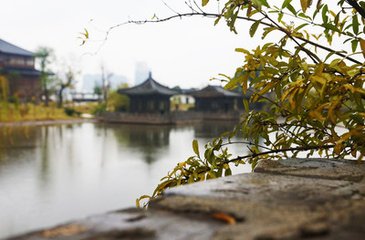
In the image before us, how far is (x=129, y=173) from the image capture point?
40.1 ft

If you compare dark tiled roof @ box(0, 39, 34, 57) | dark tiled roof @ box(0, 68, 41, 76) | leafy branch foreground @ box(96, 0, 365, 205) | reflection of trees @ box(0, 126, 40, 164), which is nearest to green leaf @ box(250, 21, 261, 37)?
leafy branch foreground @ box(96, 0, 365, 205)

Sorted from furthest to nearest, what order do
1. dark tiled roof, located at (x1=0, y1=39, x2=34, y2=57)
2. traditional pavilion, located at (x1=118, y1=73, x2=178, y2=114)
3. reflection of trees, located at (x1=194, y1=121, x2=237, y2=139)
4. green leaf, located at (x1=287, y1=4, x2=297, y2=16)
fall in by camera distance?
dark tiled roof, located at (x1=0, y1=39, x2=34, y2=57), traditional pavilion, located at (x1=118, y1=73, x2=178, y2=114), reflection of trees, located at (x1=194, y1=121, x2=237, y2=139), green leaf, located at (x1=287, y1=4, x2=297, y2=16)

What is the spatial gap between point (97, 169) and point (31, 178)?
2.39 metres

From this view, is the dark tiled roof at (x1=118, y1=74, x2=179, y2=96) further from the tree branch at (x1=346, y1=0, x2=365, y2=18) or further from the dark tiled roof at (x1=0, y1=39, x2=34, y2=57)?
the tree branch at (x1=346, y1=0, x2=365, y2=18)

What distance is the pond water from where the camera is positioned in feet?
25.7

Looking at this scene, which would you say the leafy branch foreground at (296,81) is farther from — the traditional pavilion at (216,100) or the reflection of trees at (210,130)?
the traditional pavilion at (216,100)

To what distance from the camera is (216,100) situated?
1786 inches

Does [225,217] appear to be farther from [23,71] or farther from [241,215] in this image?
[23,71]

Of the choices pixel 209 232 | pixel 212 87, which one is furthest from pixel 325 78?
pixel 212 87

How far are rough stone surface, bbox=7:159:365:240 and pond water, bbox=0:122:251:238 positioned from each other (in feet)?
8.46

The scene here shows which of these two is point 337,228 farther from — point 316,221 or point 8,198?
point 8,198

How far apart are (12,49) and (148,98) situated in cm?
1961

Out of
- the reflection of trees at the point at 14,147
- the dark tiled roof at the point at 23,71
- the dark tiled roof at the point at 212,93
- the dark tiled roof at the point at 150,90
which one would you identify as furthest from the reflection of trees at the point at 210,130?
the dark tiled roof at the point at 23,71

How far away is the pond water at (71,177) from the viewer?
783cm
